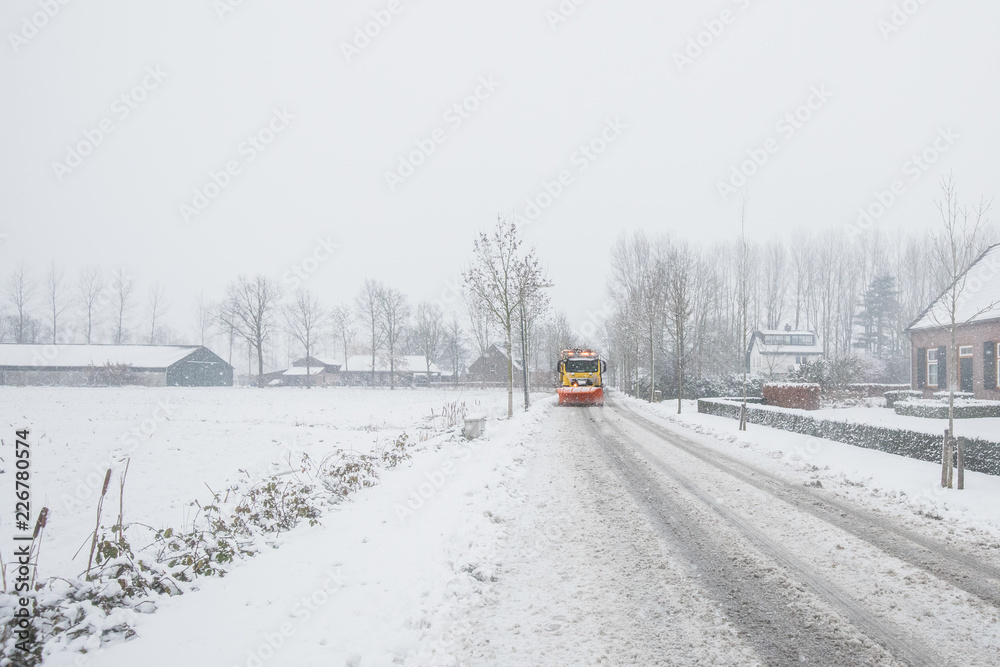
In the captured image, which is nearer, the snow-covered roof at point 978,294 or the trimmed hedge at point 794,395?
the trimmed hedge at point 794,395

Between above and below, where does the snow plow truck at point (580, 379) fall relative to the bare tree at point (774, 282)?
below

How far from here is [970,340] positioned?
74.3 feet

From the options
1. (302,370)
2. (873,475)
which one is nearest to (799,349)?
(873,475)

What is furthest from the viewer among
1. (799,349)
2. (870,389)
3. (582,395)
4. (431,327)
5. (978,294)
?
(431,327)

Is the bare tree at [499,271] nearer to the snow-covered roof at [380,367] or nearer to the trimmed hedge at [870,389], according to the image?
the trimmed hedge at [870,389]

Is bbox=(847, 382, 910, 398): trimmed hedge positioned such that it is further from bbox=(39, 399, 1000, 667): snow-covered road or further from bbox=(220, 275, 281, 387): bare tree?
bbox=(220, 275, 281, 387): bare tree

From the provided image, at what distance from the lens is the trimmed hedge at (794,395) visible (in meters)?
20.2

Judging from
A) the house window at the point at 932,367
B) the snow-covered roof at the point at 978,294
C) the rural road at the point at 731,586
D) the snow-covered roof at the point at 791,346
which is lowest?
the rural road at the point at 731,586

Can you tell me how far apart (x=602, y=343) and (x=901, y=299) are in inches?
1444

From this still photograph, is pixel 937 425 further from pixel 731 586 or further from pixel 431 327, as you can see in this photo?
pixel 431 327

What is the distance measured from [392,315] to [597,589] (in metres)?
61.9

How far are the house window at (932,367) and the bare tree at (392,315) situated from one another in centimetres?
5155

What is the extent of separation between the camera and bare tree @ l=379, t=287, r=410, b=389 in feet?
208

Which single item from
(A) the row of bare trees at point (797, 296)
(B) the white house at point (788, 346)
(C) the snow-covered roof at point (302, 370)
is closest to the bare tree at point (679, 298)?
(A) the row of bare trees at point (797, 296)
